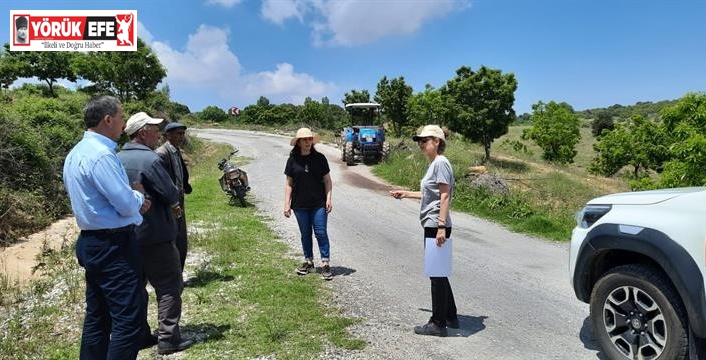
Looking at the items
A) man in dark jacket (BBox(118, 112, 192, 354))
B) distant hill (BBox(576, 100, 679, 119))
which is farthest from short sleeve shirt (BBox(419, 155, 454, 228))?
distant hill (BBox(576, 100, 679, 119))

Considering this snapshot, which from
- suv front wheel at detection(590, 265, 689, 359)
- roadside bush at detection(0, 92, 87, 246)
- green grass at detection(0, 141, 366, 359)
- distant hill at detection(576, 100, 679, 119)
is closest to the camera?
suv front wheel at detection(590, 265, 689, 359)

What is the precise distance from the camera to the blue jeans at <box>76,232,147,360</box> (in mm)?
3107

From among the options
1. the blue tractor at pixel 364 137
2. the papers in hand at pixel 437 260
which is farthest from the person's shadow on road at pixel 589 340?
the blue tractor at pixel 364 137

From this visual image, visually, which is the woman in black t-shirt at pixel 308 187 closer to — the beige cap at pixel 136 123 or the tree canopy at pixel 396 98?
the beige cap at pixel 136 123

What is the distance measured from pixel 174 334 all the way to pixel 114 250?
4.63 ft

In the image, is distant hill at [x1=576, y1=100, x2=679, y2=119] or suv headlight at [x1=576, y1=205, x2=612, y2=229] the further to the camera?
distant hill at [x1=576, y1=100, x2=679, y2=119]

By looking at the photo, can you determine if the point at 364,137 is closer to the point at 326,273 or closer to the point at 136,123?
the point at 326,273

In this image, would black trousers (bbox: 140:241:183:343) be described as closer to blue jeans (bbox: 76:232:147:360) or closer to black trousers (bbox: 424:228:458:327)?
blue jeans (bbox: 76:232:147:360)

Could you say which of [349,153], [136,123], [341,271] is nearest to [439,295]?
[341,271]

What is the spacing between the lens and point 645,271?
3.39 metres

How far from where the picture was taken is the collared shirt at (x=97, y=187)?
3023 mm

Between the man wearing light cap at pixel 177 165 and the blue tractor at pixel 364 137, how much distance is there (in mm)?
16811

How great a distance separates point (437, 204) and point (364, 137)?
17.9m

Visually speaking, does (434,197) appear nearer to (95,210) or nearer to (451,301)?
(451,301)
